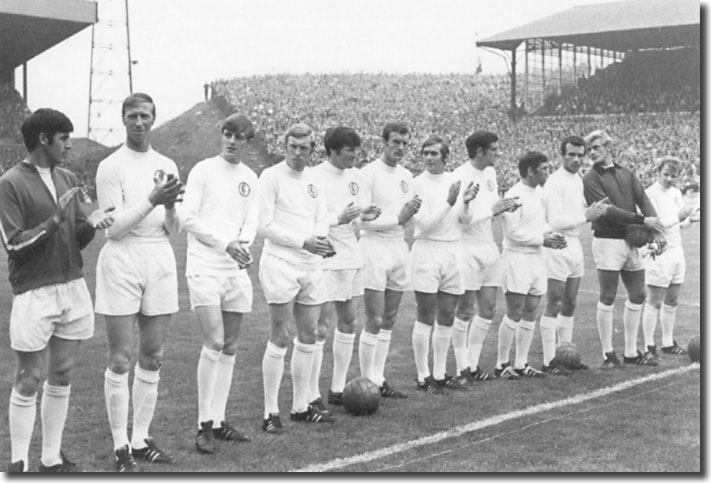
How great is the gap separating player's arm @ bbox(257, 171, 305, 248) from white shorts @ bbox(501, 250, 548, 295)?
2466 millimetres

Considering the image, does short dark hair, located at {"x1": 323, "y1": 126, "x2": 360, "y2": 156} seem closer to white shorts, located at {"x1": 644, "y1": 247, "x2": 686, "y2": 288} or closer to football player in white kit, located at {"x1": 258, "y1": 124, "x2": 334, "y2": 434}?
football player in white kit, located at {"x1": 258, "y1": 124, "x2": 334, "y2": 434}

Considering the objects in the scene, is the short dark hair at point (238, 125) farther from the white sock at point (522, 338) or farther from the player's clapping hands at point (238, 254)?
the white sock at point (522, 338)

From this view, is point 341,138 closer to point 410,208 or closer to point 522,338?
point 410,208

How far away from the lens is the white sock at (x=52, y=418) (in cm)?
442

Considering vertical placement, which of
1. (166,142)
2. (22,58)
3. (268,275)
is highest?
(22,58)

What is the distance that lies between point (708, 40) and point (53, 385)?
456 centimetres

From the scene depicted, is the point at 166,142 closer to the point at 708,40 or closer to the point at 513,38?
the point at 513,38

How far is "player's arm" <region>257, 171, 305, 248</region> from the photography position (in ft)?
17.5

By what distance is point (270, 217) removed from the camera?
541cm

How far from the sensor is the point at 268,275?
5414mm

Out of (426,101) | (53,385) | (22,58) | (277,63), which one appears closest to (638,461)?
(53,385)

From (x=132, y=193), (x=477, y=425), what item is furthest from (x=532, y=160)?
(x=132, y=193)

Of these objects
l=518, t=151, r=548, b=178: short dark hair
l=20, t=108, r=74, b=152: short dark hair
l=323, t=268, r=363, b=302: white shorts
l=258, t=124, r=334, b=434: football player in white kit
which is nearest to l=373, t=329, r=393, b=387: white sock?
l=323, t=268, r=363, b=302: white shorts

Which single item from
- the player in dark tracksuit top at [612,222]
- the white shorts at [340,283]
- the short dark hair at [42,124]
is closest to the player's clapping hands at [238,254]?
the short dark hair at [42,124]
